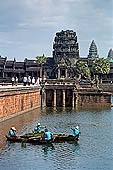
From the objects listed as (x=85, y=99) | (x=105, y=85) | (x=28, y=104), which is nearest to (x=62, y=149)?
(x=28, y=104)

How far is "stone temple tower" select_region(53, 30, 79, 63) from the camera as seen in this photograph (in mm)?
187500

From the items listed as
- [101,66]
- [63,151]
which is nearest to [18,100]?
[63,151]

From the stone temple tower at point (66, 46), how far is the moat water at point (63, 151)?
12717cm

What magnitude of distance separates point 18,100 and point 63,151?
109ft

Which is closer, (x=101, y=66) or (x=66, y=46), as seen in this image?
(x=101, y=66)

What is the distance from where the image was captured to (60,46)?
189 m

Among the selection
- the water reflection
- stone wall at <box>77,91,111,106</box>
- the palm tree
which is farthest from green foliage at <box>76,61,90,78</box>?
the water reflection

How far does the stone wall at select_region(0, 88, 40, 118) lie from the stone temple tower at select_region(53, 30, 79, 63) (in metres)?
100

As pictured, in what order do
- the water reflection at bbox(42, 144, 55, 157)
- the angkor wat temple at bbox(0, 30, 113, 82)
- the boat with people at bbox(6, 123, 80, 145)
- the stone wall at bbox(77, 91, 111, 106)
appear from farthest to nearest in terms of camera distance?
the angkor wat temple at bbox(0, 30, 113, 82) < the stone wall at bbox(77, 91, 111, 106) < the boat with people at bbox(6, 123, 80, 145) < the water reflection at bbox(42, 144, 55, 157)

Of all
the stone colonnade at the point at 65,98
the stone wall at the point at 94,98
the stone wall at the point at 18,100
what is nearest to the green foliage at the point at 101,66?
the stone wall at the point at 94,98

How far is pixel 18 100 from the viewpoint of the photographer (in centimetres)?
7150

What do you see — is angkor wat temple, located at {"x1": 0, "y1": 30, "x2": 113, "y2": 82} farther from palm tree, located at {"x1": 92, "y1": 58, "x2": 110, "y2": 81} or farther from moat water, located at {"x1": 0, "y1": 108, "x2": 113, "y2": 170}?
moat water, located at {"x1": 0, "y1": 108, "x2": 113, "y2": 170}

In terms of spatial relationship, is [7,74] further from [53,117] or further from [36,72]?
[53,117]

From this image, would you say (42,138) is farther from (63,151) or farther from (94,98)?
(94,98)
